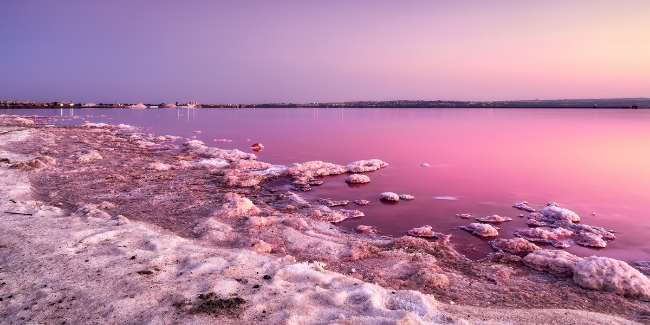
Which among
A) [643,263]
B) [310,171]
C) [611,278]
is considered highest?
[310,171]

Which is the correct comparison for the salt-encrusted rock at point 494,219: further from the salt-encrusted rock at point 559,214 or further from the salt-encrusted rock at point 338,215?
the salt-encrusted rock at point 338,215

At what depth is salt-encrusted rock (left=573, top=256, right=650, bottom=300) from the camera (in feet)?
15.1

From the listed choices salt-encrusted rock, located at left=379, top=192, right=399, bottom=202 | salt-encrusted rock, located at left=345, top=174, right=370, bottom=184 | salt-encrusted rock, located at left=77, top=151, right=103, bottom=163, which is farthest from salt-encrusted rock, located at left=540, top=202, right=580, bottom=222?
salt-encrusted rock, located at left=77, top=151, right=103, bottom=163

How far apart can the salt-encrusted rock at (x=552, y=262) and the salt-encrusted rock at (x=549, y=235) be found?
1.31 meters

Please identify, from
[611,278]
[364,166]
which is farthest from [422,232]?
[364,166]

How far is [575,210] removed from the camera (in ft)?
29.3

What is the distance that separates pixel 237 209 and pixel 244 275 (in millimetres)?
3522

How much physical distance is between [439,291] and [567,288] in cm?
190

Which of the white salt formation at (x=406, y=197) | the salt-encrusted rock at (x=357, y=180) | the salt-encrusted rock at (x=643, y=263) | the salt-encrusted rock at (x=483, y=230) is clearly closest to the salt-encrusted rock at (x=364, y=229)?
the salt-encrusted rock at (x=483, y=230)

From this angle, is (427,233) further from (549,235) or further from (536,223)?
(536,223)

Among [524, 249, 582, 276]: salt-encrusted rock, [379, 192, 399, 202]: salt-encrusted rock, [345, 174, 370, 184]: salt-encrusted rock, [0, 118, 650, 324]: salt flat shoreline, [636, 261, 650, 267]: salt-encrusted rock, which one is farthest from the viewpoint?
[345, 174, 370, 184]: salt-encrusted rock

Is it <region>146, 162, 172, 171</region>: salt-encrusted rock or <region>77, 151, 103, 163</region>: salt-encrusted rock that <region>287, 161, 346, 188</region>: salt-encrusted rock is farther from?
<region>77, 151, 103, 163</region>: salt-encrusted rock

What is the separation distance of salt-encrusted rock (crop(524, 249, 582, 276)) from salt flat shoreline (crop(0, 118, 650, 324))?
0.17 metres

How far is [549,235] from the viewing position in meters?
7.10
